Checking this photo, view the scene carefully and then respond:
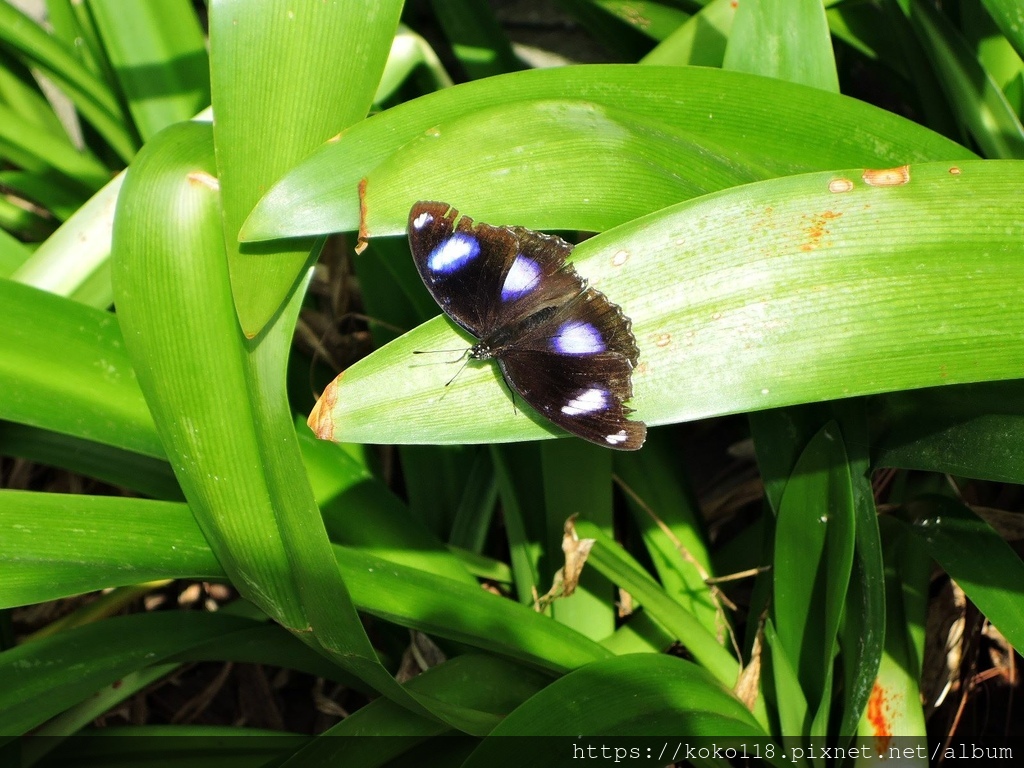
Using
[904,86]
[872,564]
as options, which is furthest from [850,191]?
[904,86]

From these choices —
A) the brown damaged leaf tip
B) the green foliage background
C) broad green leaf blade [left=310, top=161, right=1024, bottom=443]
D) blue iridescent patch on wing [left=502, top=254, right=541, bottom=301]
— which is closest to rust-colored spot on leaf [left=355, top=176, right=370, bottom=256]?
the green foliage background

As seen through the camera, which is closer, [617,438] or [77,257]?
[617,438]

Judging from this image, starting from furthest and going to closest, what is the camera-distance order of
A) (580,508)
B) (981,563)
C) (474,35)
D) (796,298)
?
(474,35) → (580,508) → (981,563) → (796,298)

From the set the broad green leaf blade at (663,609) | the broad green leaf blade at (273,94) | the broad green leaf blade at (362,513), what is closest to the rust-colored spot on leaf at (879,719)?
the broad green leaf blade at (663,609)

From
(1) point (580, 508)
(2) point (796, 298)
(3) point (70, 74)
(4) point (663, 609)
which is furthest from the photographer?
(3) point (70, 74)

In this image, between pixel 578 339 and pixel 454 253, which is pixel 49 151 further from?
pixel 578 339

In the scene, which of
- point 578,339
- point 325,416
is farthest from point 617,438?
point 325,416

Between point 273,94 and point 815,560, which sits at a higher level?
point 273,94

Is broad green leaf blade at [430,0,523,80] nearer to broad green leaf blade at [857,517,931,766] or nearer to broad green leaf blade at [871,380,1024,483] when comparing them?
broad green leaf blade at [871,380,1024,483]
